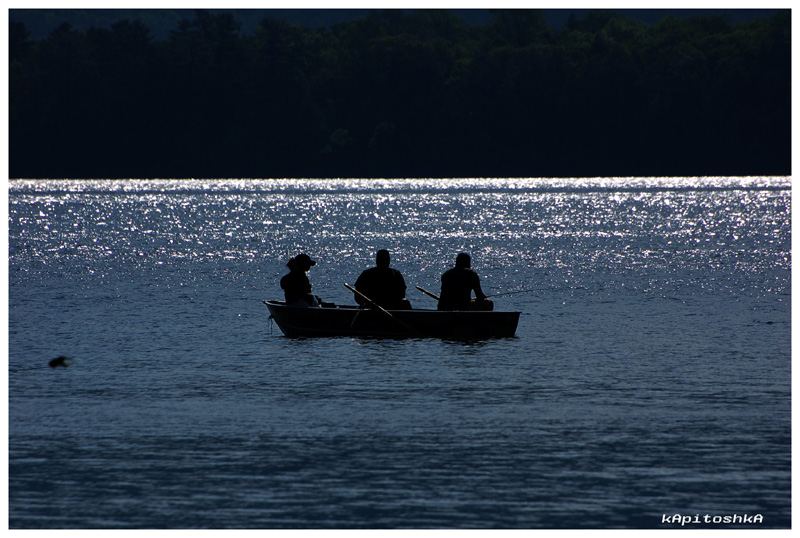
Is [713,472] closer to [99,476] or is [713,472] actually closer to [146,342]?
[99,476]

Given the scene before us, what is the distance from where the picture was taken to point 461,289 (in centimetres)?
2120

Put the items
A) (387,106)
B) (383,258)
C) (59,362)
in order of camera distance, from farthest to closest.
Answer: (387,106)
(383,258)
(59,362)

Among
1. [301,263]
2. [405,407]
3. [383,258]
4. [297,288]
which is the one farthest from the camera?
[297,288]

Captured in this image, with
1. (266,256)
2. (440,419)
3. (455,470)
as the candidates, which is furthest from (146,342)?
(266,256)

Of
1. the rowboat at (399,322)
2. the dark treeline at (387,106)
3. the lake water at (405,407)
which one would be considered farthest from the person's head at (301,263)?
the dark treeline at (387,106)

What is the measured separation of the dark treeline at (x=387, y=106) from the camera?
389 feet

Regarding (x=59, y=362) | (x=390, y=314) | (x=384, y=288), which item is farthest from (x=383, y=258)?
(x=59, y=362)

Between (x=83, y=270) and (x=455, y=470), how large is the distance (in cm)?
2792

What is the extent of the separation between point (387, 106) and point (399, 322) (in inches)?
4088

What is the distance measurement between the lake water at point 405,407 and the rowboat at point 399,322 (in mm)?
270

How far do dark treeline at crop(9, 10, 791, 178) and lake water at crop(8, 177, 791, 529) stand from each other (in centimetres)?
8322

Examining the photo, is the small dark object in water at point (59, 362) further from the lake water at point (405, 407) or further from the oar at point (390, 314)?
the oar at point (390, 314)

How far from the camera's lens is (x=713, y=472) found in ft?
40.1

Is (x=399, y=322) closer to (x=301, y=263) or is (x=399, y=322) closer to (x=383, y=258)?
(x=383, y=258)
